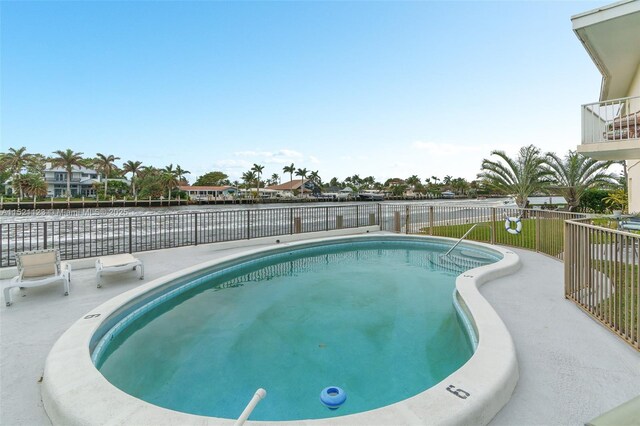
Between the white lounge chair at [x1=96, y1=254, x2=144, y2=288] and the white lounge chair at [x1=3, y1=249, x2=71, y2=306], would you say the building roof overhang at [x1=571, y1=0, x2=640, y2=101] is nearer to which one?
the white lounge chair at [x1=96, y1=254, x2=144, y2=288]

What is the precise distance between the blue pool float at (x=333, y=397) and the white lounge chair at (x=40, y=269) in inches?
189

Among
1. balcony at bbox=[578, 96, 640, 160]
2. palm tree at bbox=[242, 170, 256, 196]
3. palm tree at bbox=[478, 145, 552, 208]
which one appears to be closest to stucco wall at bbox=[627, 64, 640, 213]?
balcony at bbox=[578, 96, 640, 160]

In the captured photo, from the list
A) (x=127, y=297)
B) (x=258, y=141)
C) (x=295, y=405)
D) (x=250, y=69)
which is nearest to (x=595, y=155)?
(x=295, y=405)

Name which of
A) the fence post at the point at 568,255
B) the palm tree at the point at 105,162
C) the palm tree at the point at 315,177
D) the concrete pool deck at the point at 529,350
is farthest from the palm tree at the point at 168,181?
the fence post at the point at 568,255

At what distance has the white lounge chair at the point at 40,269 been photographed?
5.12 metres

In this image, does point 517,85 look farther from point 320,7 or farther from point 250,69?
point 250,69

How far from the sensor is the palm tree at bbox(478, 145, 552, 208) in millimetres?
17359

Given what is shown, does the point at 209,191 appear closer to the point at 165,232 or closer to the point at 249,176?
the point at 249,176

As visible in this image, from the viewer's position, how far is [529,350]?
3324 millimetres

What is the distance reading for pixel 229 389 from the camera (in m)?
3.26

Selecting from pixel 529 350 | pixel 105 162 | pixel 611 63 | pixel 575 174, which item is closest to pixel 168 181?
pixel 105 162

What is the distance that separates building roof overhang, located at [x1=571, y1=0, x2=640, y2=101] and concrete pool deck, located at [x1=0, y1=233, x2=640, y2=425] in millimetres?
6343

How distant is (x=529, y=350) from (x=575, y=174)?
19.2 m

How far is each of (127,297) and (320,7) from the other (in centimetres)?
1570
